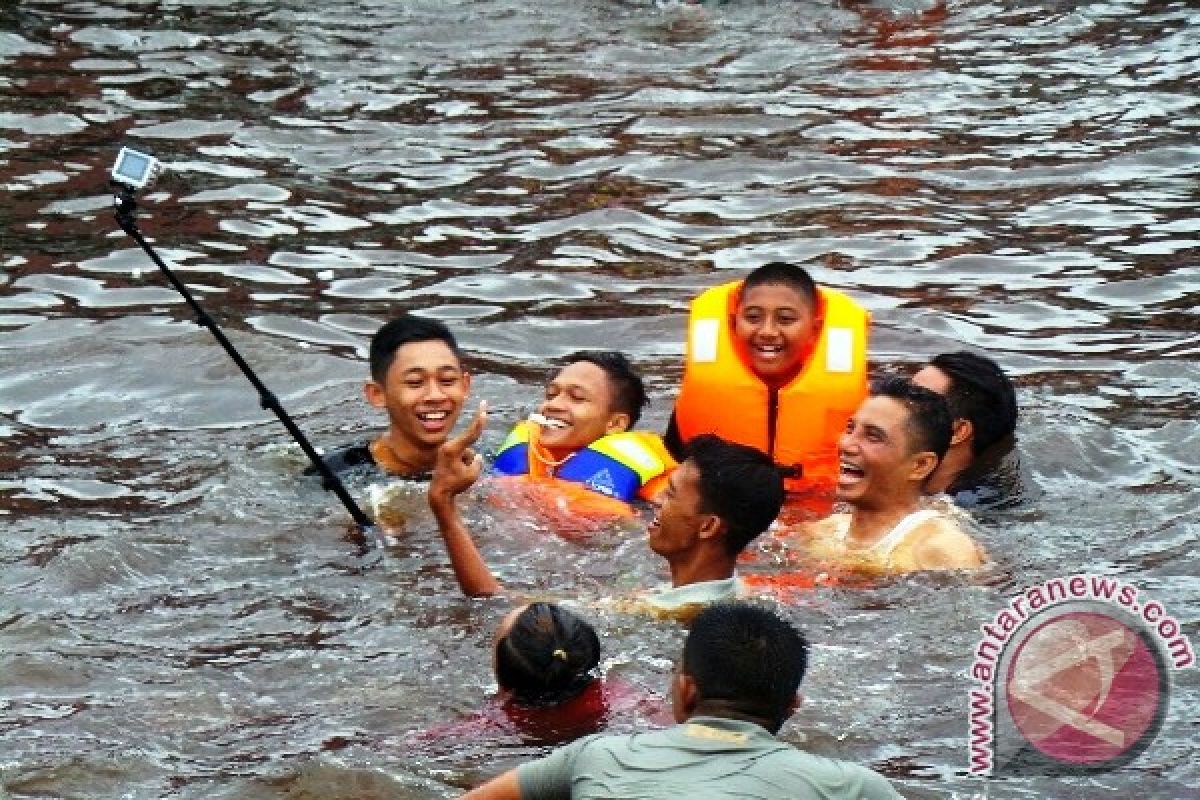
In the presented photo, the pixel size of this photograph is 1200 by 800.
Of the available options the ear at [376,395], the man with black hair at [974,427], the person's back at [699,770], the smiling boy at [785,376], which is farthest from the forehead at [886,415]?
the person's back at [699,770]

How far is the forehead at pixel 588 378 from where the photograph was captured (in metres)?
8.56

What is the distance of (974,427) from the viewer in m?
8.28

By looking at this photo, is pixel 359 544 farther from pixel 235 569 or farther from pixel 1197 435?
pixel 1197 435

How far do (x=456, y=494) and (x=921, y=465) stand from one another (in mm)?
1918

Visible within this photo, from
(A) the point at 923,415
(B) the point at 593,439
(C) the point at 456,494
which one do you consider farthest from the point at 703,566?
(B) the point at 593,439

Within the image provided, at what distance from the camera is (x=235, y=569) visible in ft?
25.1

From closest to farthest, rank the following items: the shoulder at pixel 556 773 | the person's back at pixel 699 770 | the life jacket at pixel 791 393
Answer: the person's back at pixel 699 770
the shoulder at pixel 556 773
the life jacket at pixel 791 393

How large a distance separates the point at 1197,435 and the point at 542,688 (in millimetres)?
4372

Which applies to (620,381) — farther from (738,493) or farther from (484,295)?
(484,295)

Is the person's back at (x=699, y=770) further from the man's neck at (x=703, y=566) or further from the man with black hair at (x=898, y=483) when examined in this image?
the man with black hair at (x=898, y=483)

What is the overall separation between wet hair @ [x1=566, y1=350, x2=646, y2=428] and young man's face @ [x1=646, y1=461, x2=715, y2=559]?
219cm

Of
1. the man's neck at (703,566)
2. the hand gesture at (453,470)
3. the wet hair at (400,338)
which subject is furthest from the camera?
the wet hair at (400,338)

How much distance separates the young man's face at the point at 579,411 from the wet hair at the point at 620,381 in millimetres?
20

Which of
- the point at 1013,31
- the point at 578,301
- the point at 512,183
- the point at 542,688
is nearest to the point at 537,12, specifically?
the point at 1013,31
